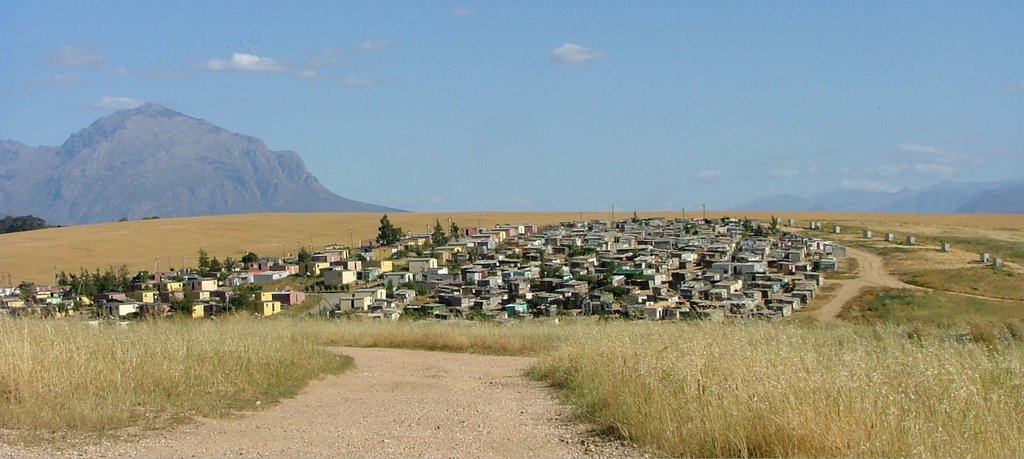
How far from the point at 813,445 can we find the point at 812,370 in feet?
4.95

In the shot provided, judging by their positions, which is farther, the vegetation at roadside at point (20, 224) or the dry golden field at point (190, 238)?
the vegetation at roadside at point (20, 224)

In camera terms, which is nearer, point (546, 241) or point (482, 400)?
point (482, 400)

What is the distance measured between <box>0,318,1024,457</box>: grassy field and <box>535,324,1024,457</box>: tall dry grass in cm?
2

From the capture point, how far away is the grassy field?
273 inches

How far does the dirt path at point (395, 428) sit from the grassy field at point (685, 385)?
1.46 ft

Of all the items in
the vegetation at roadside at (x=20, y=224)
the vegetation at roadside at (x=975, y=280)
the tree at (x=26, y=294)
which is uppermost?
the vegetation at roadside at (x=20, y=224)

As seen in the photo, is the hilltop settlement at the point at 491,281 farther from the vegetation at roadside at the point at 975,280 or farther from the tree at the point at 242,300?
the vegetation at roadside at the point at 975,280

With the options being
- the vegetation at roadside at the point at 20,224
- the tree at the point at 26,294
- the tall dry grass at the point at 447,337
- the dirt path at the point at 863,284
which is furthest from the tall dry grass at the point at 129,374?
the vegetation at roadside at the point at 20,224

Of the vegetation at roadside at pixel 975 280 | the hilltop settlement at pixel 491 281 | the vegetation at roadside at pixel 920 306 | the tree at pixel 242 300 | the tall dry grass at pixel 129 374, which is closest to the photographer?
the tall dry grass at pixel 129 374

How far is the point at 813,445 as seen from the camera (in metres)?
6.85

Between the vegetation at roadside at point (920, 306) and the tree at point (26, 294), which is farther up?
the tree at point (26, 294)

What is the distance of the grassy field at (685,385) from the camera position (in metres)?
6.95

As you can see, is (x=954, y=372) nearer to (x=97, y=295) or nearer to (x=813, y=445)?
(x=813, y=445)

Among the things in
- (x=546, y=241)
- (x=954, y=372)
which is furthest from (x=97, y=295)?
(x=954, y=372)
